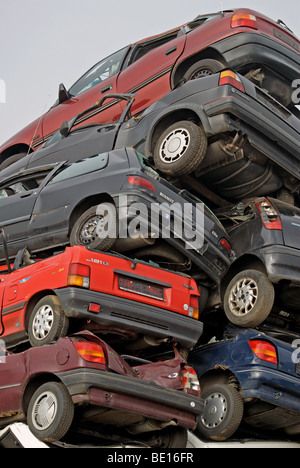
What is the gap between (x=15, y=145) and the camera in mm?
14070

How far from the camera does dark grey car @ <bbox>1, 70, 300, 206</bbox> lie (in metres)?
9.26

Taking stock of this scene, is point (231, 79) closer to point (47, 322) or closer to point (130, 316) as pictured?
point (130, 316)

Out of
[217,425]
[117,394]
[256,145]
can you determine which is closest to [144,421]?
[117,394]

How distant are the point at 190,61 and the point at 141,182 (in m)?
3.61

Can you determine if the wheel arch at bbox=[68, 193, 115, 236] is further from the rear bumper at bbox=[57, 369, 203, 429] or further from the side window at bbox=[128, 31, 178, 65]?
the side window at bbox=[128, 31, 178, 65]

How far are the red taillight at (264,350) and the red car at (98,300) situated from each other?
708 mm

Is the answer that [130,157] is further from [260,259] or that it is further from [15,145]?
[15,145]

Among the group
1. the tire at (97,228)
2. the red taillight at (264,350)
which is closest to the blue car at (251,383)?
the red taillight at (264,350)

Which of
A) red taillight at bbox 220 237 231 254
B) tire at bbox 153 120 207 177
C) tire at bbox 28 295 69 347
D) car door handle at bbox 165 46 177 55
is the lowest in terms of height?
tire at bbox 28 295 69 347

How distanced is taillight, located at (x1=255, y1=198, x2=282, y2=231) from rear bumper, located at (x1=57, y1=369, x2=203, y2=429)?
119 inches

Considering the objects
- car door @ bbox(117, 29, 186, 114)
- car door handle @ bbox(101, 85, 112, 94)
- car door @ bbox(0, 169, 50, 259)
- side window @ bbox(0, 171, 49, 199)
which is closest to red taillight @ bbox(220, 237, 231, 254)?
car door @ bbox(0, 169, 50, 259)

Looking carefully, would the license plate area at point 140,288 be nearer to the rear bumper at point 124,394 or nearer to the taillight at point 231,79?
the rear bumper at point 124,394

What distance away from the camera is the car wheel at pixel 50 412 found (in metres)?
6.12

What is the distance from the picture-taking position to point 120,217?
320 inches
